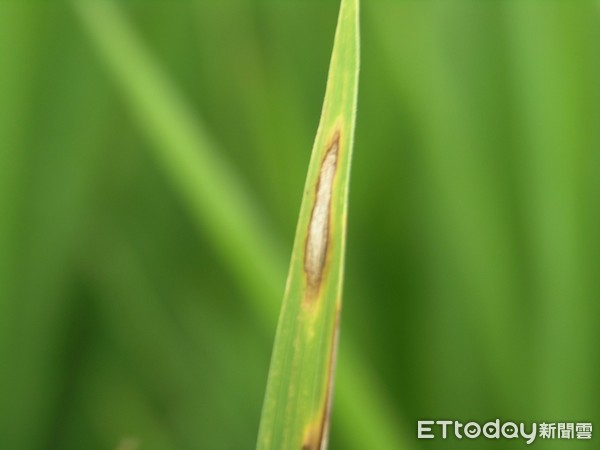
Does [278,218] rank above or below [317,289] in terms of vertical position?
above

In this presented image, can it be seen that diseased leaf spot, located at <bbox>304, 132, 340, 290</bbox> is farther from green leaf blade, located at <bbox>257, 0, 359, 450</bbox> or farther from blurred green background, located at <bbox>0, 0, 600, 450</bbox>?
blurred green background, located at <bbox>0, 0, 600, 450</bbox>

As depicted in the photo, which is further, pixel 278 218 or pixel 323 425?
pixel 278 218

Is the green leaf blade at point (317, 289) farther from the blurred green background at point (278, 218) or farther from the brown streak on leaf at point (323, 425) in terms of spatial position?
the blurred green background at point (278, 218)

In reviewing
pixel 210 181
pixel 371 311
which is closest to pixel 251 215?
pixel 210 181

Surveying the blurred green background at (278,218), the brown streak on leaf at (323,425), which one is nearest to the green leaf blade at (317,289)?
the brown streak on leaf at (323,425)

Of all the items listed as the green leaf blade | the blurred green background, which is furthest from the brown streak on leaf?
the blurred green background

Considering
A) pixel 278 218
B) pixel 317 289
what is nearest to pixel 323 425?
pixel 317 289

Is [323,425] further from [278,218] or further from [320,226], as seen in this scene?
[278,218]
